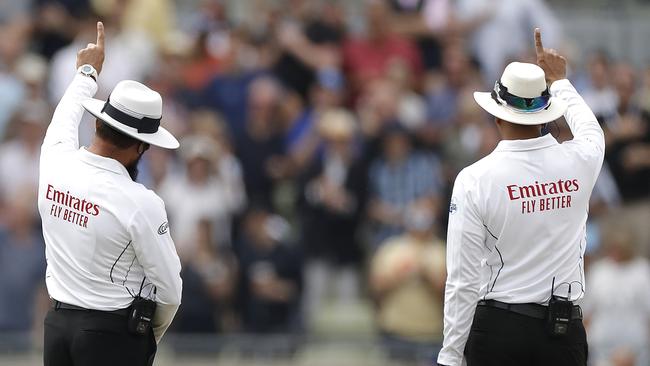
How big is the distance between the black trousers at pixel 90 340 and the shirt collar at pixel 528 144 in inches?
85.4

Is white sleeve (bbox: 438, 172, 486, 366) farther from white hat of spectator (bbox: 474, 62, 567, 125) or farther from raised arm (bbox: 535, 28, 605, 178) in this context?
raised arm (bbox: 535, 28, 605, 178)

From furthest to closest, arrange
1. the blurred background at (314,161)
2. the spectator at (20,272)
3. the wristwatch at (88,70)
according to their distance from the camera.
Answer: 1. the spectator at (20,272)
2. the blurred background at (314,161)
3. the wristwatch at (88,70)

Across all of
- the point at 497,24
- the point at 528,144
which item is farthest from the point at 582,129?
the point at 497,24

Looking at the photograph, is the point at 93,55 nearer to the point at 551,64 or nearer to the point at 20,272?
the point at 551,64

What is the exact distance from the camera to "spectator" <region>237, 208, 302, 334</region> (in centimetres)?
1307

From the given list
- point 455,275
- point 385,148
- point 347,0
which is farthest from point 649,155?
point 455,275

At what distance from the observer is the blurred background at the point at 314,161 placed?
1277 centimetres

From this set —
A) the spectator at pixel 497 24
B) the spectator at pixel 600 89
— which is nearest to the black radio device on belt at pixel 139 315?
the spectator at pixel 600 89

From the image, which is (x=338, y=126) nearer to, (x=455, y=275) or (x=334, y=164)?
(x=334, y=164)

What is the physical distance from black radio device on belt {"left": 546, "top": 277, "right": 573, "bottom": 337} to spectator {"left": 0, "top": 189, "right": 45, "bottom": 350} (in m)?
6.88

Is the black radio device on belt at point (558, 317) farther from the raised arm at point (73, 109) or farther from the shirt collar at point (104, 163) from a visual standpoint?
the raised arm at point (73, 109)

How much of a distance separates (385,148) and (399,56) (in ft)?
6.34

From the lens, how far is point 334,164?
539 inches

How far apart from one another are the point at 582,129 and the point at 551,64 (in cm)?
45
